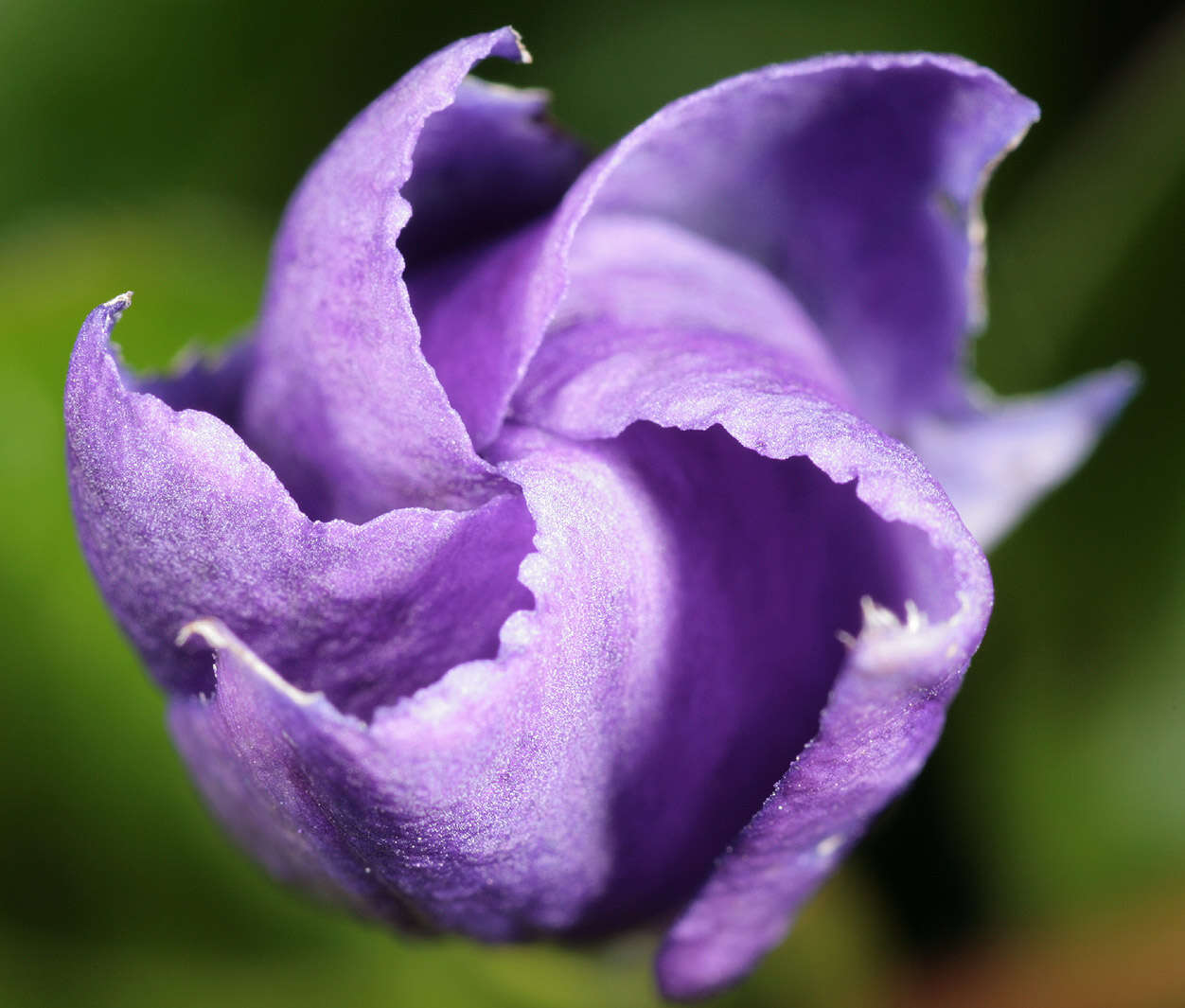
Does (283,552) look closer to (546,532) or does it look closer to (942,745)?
(546,532)

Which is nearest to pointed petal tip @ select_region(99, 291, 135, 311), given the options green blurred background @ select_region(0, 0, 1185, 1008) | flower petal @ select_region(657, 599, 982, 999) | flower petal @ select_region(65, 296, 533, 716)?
flower petal @ select_region(65, 296, 533, 716)

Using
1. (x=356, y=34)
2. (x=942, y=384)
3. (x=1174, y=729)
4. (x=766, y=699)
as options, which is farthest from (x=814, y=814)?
(x=356, y=34)

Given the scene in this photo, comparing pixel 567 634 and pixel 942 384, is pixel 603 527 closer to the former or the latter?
pixel 567 634

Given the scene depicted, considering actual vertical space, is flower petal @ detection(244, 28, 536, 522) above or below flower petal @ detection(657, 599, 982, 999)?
above

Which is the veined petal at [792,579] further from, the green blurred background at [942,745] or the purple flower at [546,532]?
the green blurred background at [942,745]

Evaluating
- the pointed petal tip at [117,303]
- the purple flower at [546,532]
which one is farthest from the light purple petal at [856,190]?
the pointed petal tip at [117,303]

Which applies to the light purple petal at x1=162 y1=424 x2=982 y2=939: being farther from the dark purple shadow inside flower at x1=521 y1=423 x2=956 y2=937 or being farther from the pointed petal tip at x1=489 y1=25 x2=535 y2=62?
the pointed petal tip at x1=489 y1=25 x2=535 y2=62

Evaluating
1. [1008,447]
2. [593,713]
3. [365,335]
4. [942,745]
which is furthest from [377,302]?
[942,745]

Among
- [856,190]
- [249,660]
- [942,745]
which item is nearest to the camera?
[249,660]

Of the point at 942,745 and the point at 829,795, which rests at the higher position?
the point at 829,795
